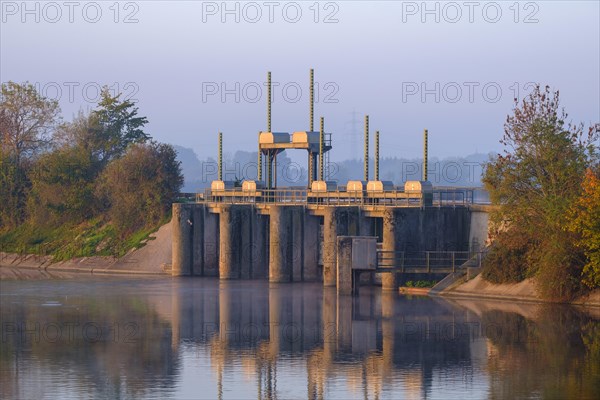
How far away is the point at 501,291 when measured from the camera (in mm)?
65062

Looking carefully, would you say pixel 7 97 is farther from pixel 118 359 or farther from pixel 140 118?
pixel 118 359

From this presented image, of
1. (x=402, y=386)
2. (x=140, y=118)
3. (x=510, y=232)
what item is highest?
(x=140, y=118)

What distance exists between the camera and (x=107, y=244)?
9356 centimetres

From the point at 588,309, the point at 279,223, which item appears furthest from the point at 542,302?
the point at 279,223

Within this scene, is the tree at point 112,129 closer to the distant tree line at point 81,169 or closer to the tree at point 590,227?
the distant tree line at point 81,169

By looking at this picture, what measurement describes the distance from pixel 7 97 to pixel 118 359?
258 feet

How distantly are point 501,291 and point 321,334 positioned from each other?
1595 centimetres

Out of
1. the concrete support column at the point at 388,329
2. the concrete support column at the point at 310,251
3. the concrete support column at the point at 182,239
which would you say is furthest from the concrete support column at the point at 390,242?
the concrete support column at the point at 182,239

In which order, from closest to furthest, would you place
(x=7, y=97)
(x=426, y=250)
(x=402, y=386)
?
1. (x=402, y=386)
2. (x=426, y=250)
3. (x=7, y=97)

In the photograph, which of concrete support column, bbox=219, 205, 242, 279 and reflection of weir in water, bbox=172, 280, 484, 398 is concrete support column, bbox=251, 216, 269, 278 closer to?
concrete support column, bbox=219, 205, 242, 279

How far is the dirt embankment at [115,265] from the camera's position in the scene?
283 ft

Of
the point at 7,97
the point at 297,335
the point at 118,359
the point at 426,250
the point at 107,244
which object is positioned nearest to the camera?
the point at 118,359

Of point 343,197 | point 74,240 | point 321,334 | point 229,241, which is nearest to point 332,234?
point 343,197

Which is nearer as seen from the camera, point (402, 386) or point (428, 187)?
point (402, 386)
